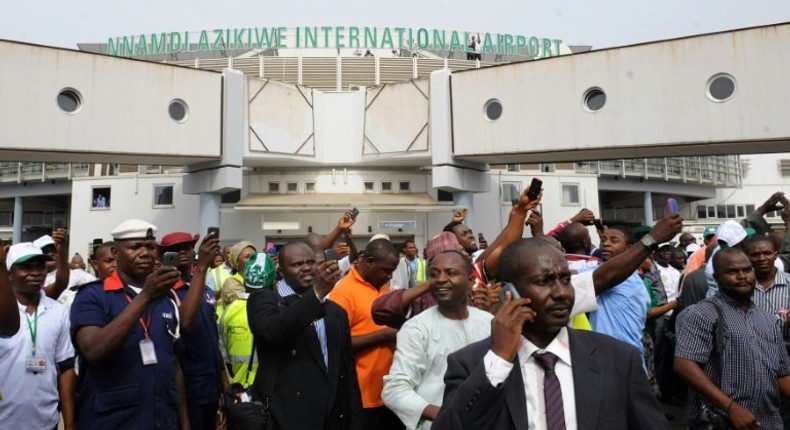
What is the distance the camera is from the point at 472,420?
161 centimetres

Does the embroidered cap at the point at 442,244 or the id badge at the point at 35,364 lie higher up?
the embroidered cap at the point at 442,244

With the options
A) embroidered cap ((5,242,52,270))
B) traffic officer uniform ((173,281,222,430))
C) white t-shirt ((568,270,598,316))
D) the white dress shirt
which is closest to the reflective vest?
traffic officer uniform ((173,281,222,430))

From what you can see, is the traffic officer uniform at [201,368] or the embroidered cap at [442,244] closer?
the traffic officer uniform at [201,368]

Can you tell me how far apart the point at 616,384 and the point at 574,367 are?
0.15m

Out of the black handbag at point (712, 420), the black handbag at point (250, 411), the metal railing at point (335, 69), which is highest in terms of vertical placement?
the metal railing at point (335, 69)

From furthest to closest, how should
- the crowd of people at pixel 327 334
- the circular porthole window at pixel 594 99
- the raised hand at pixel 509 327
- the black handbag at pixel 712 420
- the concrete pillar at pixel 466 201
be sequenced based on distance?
the concrete pillar at pixel 466 201 → the circular porthole window at pixel 594 99 → the black handbag at pixel 712 420 → the crowd of people at pixel 327 334 → the raised hand at pixel 509 327

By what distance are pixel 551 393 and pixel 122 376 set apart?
2302 millimetres

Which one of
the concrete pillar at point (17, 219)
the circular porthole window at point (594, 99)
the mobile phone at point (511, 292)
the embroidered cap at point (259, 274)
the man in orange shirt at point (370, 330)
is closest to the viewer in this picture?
the mobile phone at point (511, 292)

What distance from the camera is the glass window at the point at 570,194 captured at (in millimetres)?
27359

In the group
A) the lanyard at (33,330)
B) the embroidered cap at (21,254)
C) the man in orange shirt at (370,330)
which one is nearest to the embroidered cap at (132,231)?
the embroidered cap at (21,254)

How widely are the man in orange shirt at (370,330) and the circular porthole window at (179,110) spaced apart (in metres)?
16.4

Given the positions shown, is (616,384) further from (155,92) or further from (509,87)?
(155,92)

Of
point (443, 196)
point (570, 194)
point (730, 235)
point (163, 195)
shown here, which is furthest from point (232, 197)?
point (730, 235)

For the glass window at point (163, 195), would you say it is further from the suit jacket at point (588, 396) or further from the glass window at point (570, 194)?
the suit jacket at point (588, 396)
